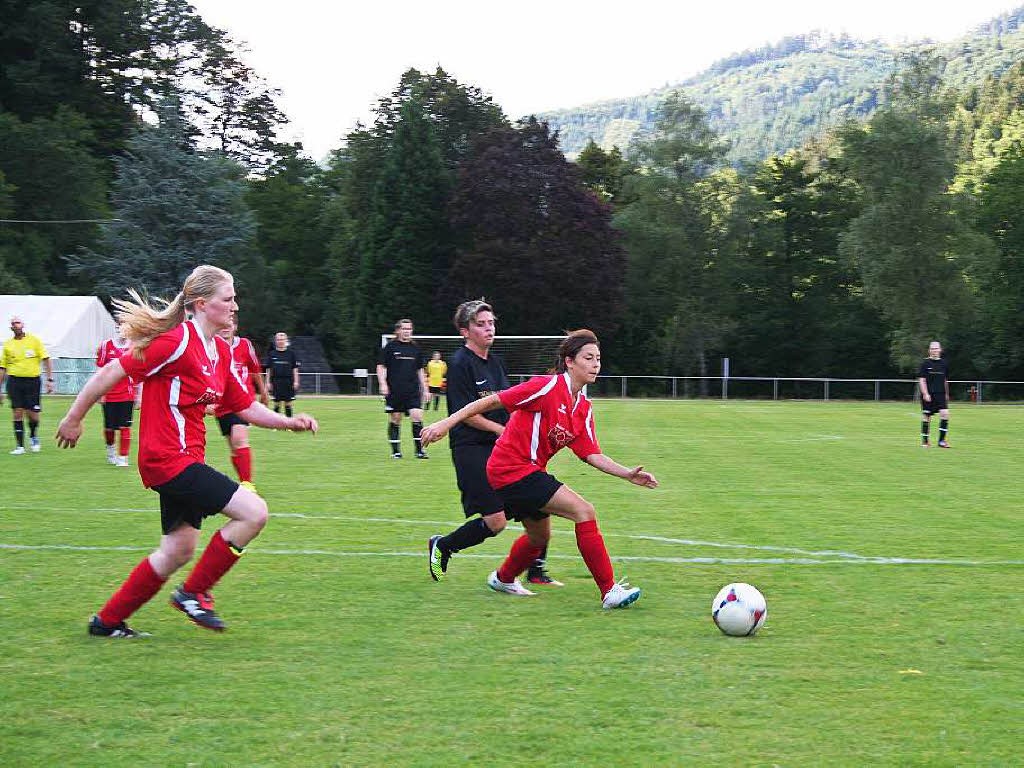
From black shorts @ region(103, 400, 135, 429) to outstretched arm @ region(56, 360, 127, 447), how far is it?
10.8m

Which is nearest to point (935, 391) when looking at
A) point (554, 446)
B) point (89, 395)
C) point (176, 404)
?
point (554, 446)

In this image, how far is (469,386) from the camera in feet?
25.9

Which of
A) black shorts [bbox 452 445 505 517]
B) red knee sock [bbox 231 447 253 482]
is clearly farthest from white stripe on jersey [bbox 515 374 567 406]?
red knee sock [bbox 231 447 253 482]

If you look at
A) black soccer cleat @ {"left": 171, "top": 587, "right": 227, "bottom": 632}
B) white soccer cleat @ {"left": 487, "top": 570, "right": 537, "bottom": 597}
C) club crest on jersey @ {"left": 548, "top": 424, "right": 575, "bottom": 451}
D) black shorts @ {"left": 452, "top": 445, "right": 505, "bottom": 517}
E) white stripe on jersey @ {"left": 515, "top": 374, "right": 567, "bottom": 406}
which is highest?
white stripe on jersey @ {"left": 515, "top": 374, "right": 567, "bottom": 406}

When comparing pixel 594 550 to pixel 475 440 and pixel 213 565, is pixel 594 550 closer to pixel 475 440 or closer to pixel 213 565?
pixel 475 440

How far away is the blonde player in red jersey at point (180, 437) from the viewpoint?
225 inches

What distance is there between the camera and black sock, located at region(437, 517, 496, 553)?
7.47 metres

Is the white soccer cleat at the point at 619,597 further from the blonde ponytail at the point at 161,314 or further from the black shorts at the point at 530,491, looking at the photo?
the blonde ponytail at the point at 161,314

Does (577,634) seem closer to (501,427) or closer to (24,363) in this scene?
(501,427)

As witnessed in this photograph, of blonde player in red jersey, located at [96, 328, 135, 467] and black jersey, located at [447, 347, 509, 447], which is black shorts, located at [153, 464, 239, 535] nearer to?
black jersey, located at [447, 347, 509, 447]

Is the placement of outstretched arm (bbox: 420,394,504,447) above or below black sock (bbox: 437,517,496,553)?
above

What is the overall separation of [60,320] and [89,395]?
41752 millimetres

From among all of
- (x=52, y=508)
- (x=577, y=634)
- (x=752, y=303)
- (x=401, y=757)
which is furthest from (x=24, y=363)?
(x=752, y=303)

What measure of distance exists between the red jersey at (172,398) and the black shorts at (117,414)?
10.8 metres
